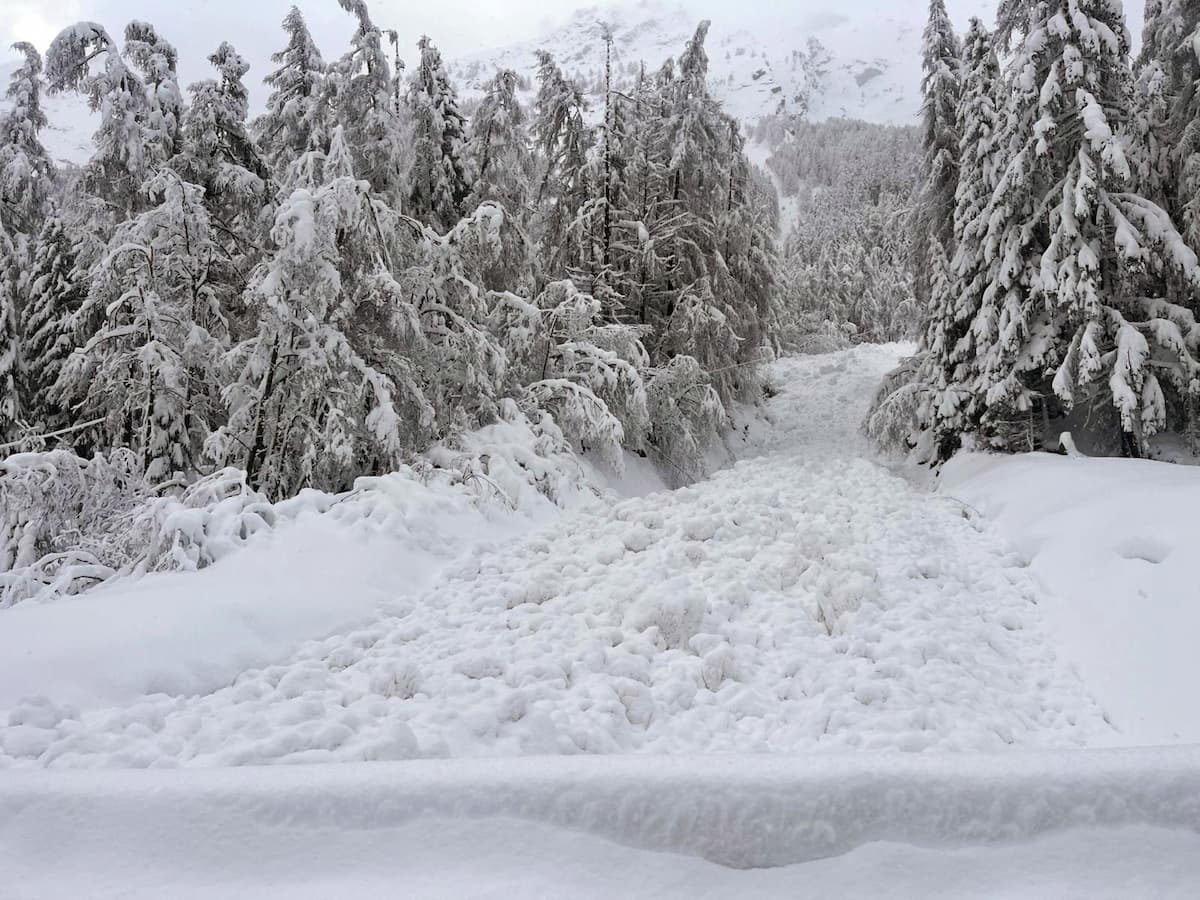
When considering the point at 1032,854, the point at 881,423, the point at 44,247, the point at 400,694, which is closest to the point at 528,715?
the point at 400,694

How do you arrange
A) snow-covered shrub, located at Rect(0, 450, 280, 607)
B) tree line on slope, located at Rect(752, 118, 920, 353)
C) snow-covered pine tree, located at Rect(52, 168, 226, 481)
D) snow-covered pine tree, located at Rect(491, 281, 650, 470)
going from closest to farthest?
1. snow-covered shrub, located at Rect(0, 450, 280, 607)
2. snow-covered pine tree, located at Rect(52, 168, 226, 481)
3. snow-covered pine tree, located at Rect(491, 281, 650, 470)
4. tree line on slope, located at Rect(752, 118, 920, 353)

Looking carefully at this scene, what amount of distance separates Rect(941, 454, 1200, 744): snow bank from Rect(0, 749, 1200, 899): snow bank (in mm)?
2310

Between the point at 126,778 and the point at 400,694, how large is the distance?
162 cm

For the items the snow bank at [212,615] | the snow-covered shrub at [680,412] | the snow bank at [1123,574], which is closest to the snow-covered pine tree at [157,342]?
the snow bank at [212,615]

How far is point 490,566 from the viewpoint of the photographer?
21.2 ft

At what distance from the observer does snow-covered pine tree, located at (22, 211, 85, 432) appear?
48.7 ft

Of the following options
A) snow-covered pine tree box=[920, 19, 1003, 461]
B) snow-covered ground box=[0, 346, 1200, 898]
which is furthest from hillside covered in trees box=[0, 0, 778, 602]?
snow-covered pine tree box=[920, 19, 1003, 461]

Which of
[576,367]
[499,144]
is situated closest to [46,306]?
[499,144]

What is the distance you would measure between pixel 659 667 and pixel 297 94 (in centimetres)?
1512

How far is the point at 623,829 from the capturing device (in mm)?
2281

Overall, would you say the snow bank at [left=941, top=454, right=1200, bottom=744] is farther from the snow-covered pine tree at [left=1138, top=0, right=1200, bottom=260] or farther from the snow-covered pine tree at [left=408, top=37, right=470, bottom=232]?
the snow-covered pine tree at [left=408, top=37, right=470, bottom=232]

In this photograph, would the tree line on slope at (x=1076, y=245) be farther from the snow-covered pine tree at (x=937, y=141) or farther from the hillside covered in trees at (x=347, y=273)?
the hillside covered in trees at (x=347, y=273)

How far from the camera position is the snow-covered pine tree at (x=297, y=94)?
1395cm

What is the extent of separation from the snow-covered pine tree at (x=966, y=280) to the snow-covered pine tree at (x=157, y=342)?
11867 millimetres
